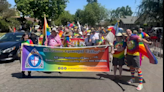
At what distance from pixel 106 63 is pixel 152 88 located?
64.5 inches

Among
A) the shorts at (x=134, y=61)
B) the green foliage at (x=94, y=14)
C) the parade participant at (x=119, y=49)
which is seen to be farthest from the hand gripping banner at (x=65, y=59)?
the green foliage at (x=94, y=14)

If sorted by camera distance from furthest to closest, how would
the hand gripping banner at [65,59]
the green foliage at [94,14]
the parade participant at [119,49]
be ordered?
the green foliage at [94,14]
the hand gripping banner at [65,59]
the parade participant at [119,49]

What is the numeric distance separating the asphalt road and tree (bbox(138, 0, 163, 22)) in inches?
466

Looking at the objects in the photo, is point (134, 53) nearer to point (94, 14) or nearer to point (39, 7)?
point (39, 7)

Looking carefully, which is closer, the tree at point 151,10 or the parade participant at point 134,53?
the parade participant at point 134,53

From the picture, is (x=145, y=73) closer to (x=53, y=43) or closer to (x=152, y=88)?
(x=152, y=88)

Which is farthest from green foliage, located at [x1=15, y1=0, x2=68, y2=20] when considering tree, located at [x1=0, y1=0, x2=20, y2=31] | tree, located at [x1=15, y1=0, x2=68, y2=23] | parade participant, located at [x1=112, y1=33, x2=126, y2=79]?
parade participant, located at [x1=112, y1=33, x2=126, y2=79]

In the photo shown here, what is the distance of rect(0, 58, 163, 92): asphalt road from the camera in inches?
191

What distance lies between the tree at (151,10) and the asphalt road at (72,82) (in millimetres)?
11843

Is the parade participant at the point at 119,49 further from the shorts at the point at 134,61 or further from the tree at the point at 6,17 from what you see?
the tree at the point at 6,17

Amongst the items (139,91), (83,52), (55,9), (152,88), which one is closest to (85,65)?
(83,52)

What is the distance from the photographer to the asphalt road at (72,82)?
484 cm

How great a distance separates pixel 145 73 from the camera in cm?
659

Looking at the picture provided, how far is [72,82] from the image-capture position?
5.43m
